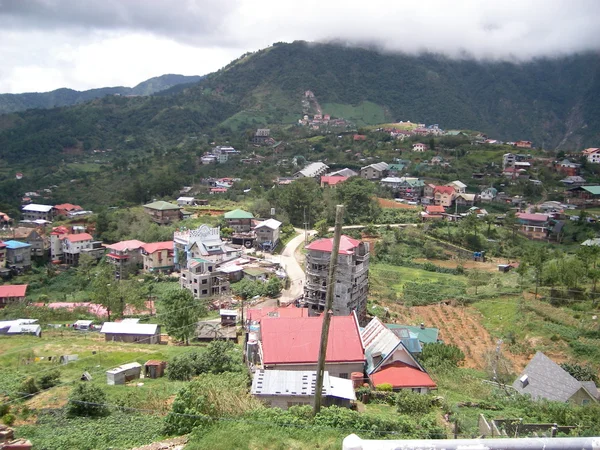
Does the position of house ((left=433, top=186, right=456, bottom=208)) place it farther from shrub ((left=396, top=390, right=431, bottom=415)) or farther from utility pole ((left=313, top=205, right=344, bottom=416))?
utility pole ((left=313, top=205, right=344, bottom=416))

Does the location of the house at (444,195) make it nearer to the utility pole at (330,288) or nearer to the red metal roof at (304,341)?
the red metal roof at (304,341)

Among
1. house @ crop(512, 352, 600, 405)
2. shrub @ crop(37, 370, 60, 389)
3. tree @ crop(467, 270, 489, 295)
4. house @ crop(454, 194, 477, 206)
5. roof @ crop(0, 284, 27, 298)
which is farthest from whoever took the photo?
house @ crop(454, 194, 477, 206)

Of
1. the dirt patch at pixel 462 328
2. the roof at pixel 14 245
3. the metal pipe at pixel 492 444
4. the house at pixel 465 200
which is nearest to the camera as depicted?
the metal pipe at pixel 492 444

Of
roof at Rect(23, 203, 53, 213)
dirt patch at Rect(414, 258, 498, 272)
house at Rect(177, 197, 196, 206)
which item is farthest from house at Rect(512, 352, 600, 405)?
roof at Rect(23, 203, 53, 213)

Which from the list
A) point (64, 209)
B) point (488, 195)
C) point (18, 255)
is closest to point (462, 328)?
point (488, 195)

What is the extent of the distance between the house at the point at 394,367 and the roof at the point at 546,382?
3484 mm

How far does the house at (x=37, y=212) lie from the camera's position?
190 ft

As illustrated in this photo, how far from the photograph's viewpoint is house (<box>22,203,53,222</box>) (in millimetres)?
57938

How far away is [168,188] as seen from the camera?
204ft

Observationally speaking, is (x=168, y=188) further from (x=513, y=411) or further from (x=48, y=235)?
(x=513, y=411)

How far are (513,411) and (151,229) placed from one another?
3992cm

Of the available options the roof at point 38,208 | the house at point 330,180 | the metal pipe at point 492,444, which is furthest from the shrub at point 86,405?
the roof at point 38,208

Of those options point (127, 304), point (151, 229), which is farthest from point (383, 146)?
A: point (127, 304)

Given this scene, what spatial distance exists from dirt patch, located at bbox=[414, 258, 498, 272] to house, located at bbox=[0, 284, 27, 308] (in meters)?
30.4
